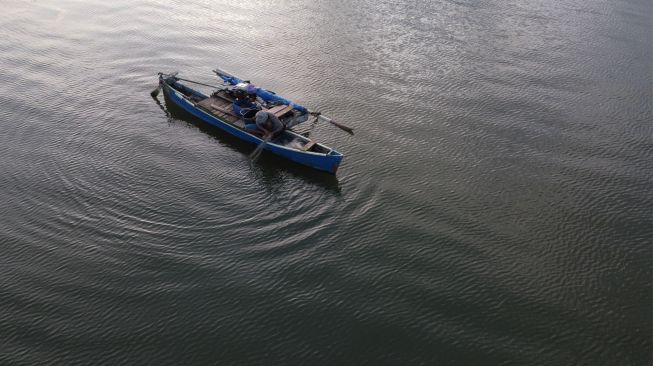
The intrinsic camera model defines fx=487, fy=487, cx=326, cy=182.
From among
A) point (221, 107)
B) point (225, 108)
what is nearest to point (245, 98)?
point (225, 108)

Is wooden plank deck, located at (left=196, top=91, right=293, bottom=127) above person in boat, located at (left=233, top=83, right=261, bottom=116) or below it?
below

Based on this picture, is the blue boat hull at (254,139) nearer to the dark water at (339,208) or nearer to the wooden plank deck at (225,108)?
the wooden plank deck at (225,108)

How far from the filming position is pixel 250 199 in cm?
2372

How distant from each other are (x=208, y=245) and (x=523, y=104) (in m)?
22.7

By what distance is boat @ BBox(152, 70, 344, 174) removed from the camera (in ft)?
82.3

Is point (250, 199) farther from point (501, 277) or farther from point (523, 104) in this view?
point (523, 104)

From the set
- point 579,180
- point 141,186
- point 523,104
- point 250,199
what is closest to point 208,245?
point 250,199

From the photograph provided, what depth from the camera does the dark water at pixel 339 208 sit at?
17.9 metres

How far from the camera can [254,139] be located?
87.0ft

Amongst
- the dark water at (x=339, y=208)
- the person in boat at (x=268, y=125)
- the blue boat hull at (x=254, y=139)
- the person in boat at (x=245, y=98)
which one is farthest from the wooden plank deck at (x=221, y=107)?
the person in boat at (x=268, y=125)

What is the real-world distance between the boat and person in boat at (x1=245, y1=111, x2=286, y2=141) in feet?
1.21

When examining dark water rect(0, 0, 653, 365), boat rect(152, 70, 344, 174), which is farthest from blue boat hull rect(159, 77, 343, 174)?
dark water rect(0, 0, 653, 365)

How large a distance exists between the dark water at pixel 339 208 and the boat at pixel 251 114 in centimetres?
100

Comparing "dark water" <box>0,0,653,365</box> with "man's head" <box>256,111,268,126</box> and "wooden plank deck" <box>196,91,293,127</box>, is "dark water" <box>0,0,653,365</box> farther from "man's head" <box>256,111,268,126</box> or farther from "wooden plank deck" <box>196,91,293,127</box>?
"man's head" <box>256,111,268,126</box>
